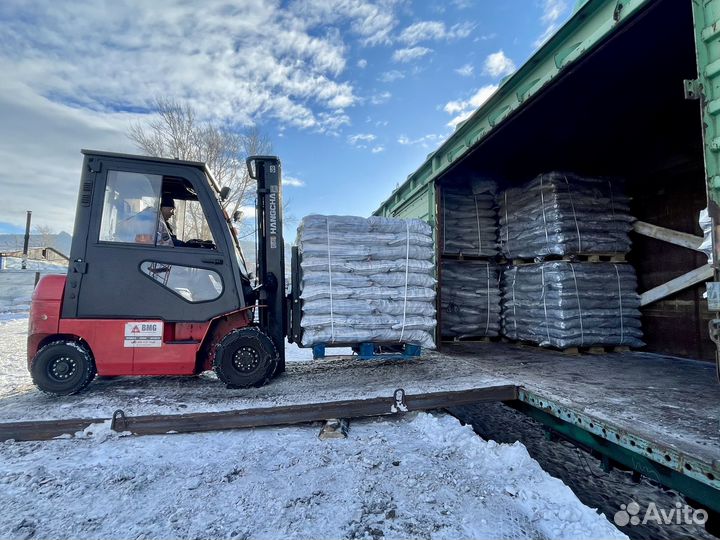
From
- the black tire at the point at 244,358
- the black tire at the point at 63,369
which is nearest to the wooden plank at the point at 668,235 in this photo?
the black tire at the point at 244,358

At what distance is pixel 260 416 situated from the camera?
3148 millimetres

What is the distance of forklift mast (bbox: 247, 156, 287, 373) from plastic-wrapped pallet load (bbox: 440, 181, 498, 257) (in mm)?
3057

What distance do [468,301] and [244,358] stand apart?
392cm

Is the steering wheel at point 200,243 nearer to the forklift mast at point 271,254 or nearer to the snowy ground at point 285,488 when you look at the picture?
the forklift mast at point 271,254

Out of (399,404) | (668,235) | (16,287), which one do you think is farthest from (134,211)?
(16,287)

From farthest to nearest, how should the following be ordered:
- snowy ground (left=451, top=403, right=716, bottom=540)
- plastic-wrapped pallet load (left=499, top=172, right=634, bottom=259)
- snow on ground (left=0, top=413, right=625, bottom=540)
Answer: plastic-wrapped pallet load (left=499, top=172, right=634, bottom=259)
snowy ground (left=451, top=403, right=716, bottom=540)
snow on ground (left=0, top=413, right=625, bottom=540)

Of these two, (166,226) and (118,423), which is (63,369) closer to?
(118,423)

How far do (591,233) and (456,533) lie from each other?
15.7 feet

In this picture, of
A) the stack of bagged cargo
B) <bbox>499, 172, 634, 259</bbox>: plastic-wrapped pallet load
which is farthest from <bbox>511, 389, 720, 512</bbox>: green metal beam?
<bbox>499, 172, 634, 259</bbox>: plastic-wrapped pallet load

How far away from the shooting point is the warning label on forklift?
3.58 metres

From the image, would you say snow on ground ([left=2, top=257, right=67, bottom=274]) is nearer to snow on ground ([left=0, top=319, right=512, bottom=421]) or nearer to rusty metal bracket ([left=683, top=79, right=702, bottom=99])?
snow on ground ([left=0, top=319, right=512, bottom=421])

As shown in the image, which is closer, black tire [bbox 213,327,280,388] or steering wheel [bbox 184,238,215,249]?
black tire [bbox 213,327,280,388]

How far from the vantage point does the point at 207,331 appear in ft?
12.5

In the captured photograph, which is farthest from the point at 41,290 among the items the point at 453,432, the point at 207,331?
the point at 453,432
